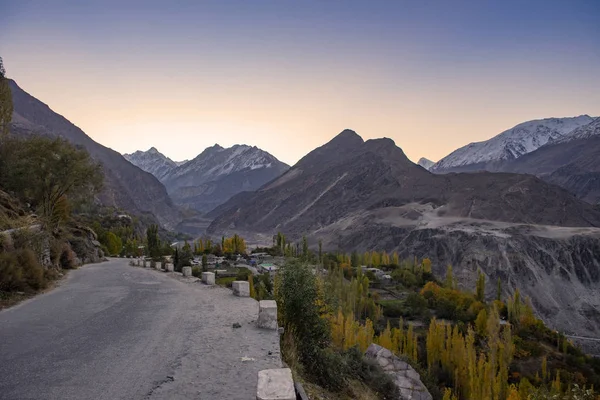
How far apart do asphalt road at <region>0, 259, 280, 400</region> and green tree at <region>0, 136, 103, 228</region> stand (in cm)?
2133

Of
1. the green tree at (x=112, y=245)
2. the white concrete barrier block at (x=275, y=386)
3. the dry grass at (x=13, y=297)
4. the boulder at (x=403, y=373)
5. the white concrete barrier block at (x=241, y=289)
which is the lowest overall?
the boulder at (x=403, y=373)

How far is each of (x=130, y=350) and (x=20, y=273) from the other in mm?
8106

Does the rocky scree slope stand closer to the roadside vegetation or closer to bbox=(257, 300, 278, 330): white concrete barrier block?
the roadside vegetation

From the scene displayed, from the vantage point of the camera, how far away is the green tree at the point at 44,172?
30094 millimetres

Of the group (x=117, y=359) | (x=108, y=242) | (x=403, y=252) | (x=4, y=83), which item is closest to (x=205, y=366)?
(x=117, y=359)

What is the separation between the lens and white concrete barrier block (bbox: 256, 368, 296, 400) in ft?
16.5

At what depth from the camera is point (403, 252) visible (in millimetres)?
139875

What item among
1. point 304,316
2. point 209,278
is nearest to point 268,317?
point 304,316

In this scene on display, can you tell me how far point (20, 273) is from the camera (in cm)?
1336

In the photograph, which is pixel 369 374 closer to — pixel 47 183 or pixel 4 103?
pixel 47 183

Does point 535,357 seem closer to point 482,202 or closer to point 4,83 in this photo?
point 4,83

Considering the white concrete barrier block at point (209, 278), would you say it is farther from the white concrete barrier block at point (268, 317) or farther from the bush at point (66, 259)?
the bush at point (66, 259)

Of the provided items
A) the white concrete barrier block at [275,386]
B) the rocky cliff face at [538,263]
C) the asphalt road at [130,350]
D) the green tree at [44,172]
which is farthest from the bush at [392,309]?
the white concrete barrier block at [275,386]

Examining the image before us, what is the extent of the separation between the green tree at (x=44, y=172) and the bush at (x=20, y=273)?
17.0 m
